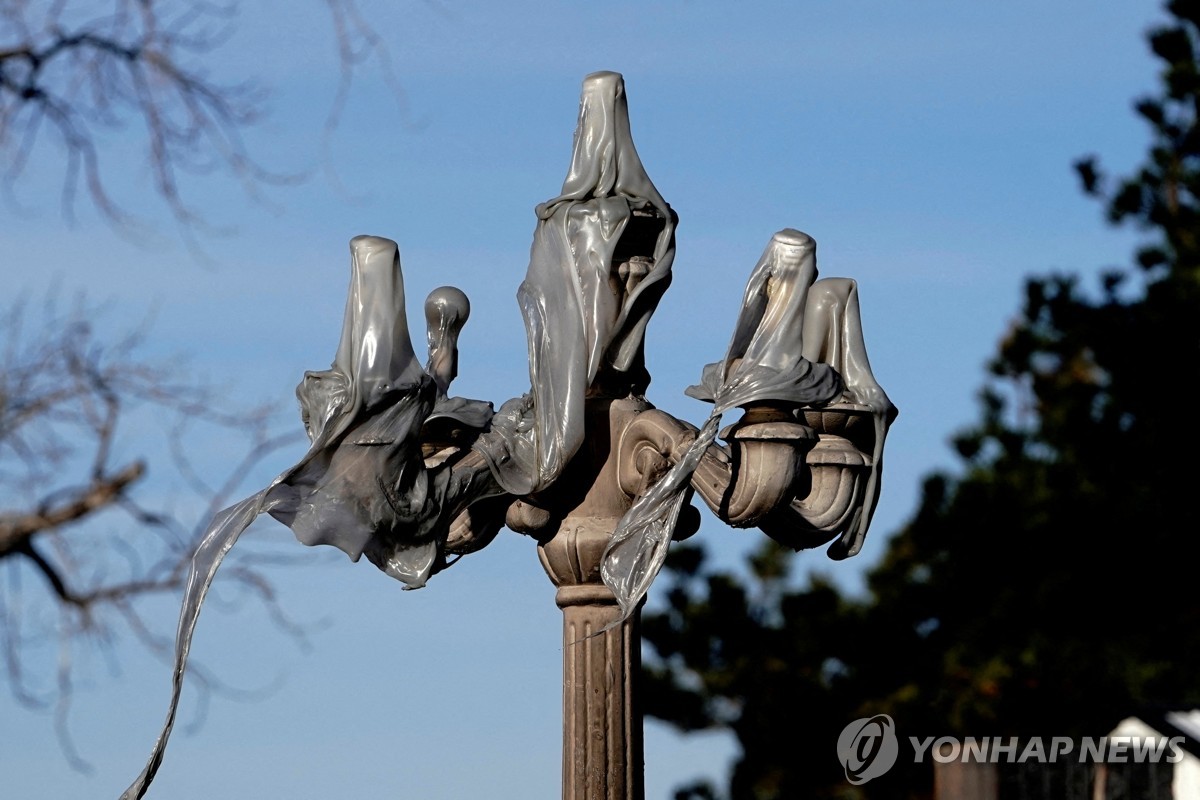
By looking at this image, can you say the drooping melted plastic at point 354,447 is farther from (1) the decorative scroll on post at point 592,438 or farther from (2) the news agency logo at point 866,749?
(2) the news agency logo at point 866,749

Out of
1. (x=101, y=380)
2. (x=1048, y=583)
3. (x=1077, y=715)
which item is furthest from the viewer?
(x=1048, y=583)

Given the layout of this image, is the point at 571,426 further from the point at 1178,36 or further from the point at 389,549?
the point at 1178,36

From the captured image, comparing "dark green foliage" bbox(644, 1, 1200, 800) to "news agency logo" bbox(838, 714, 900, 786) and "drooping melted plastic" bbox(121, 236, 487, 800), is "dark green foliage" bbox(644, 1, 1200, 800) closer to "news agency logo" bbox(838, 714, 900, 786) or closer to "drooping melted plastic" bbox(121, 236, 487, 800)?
"news agency logo" bbox(838, 714, 900, 786)

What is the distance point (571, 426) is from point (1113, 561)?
9339mm

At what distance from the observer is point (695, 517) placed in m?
4.48

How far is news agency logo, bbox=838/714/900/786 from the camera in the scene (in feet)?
19.0

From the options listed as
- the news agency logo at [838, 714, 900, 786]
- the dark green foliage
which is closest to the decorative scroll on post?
the news agency logo at [838, 714, 900, 786]

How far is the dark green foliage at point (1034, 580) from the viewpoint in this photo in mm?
11648

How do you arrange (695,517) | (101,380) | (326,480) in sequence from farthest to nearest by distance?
(101,380)
(695,517)
(326,480)

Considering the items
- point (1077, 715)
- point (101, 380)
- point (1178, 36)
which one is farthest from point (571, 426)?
point (1178, 36)

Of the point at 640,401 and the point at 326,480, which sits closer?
the point at 326,480

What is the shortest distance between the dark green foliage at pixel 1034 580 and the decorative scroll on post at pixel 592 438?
7010mm

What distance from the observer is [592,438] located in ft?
14.6

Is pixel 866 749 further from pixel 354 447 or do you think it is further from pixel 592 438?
pixel 354 447
